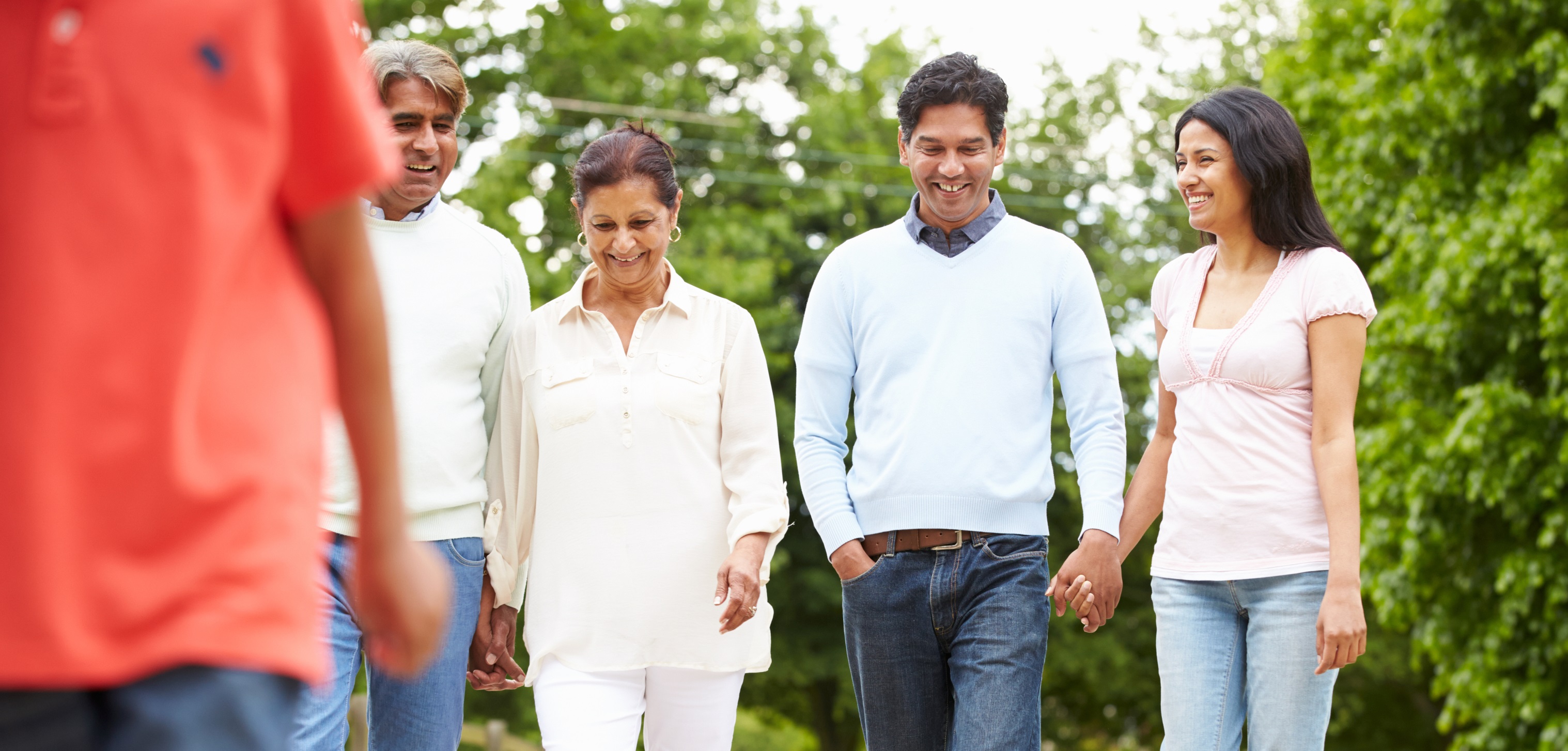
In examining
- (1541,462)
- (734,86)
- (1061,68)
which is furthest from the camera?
(1061,68)

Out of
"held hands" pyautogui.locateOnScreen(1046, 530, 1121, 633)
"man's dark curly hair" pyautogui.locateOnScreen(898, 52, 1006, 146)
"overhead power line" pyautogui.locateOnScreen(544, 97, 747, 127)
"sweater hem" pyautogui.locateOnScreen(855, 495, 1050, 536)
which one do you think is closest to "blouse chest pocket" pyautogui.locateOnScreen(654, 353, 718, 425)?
"sweater hem" pyautogui.locateOnScreen(855, 495, 1050, 536)

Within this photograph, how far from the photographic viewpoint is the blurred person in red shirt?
1376mm

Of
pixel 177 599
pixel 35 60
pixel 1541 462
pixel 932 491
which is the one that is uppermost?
pixel 35 60

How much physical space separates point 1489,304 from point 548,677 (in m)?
10.5

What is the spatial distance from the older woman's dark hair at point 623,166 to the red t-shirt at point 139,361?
2.47 metres

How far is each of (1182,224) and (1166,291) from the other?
66.1ft

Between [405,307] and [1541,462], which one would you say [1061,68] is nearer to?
[1541,462]

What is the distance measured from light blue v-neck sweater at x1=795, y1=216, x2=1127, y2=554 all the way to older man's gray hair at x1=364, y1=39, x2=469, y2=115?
3.91ft

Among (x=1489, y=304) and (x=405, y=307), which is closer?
(x=405, y=307)

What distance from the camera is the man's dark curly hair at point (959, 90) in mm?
4125

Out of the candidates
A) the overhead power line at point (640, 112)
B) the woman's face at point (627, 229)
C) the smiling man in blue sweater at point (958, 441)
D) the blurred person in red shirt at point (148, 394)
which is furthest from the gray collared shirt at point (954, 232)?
the overhead power line at point (640, 112)

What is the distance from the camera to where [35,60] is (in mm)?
1411

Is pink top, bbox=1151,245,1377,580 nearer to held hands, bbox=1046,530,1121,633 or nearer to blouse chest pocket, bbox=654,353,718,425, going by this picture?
held hands, bbox=1046,530,1121,633

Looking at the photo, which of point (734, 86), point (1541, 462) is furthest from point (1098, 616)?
point (734, 86)
